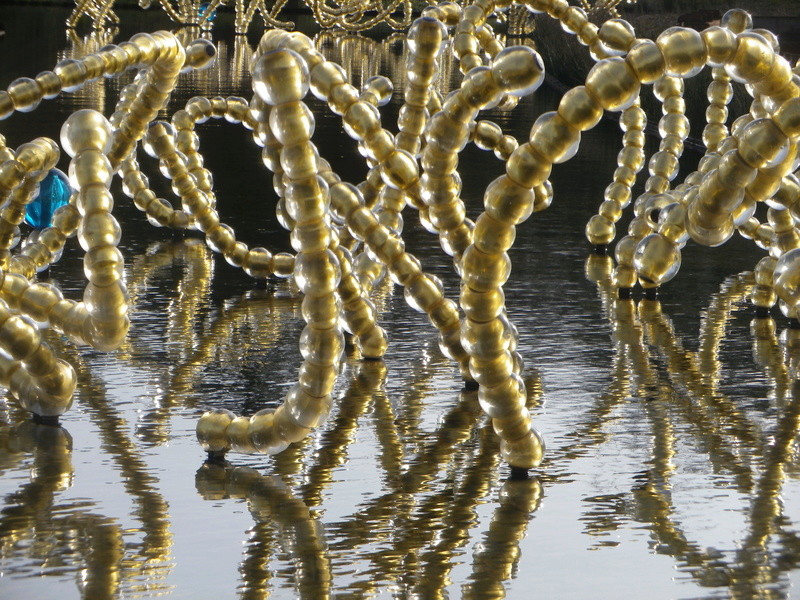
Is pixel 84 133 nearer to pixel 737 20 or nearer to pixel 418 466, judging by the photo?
pixel 418 466

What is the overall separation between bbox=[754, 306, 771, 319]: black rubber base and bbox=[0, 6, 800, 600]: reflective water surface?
2 centimetres

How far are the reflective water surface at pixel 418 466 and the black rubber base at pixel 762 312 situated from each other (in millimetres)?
23

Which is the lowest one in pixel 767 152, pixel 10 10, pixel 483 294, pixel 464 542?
pixel 464 542

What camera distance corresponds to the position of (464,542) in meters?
1.95

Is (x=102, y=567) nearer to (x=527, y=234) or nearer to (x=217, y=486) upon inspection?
(x=217, y=486)

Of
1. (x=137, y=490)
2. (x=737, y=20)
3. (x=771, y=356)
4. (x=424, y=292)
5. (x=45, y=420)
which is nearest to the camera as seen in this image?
(x=137, y=490)

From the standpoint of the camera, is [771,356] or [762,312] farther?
[762,312]

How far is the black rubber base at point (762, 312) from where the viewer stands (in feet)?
11.5

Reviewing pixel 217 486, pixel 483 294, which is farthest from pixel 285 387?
pixel 483 294

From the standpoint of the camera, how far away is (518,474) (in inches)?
87.6

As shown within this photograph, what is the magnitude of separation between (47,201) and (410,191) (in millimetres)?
1637

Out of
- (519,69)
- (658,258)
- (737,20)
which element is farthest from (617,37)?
(519,69)

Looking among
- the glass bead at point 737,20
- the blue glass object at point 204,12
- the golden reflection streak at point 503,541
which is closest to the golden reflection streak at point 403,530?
the golden reflection streak at point 503,541

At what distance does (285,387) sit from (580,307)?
3.57ft
